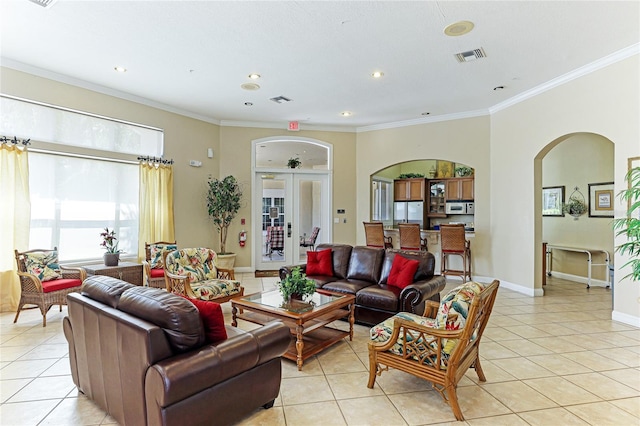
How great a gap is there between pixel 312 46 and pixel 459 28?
5.34ft

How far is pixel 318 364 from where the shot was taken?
10.2 feet

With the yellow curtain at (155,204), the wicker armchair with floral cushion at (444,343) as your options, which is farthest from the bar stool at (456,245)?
the yellow curtain at (155,204)

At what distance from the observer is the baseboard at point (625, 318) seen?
4.08 metres

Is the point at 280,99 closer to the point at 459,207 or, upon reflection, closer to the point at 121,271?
the point at 121,271

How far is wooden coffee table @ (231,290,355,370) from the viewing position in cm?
306

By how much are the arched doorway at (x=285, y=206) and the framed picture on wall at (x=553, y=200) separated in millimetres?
4807

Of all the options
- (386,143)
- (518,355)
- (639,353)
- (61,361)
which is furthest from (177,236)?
(639,353)

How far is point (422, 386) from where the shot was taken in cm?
271

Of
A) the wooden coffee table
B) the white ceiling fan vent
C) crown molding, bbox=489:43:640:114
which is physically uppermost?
the white ceiling fan vent

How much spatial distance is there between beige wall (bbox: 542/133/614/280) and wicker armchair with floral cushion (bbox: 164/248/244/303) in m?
6.48

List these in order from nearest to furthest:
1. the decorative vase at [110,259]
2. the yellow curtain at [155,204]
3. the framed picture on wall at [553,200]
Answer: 1. the decorative vase at [110,259]
2. the yellow curtain at [155,204]
3. the framed picture on wall at [553,200]

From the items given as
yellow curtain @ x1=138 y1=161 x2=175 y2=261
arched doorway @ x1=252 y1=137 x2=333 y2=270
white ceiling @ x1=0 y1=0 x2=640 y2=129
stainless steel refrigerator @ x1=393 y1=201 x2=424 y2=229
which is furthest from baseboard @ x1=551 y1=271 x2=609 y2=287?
yellow curtain @ x1=138 y1=161 x2=175 y2=261

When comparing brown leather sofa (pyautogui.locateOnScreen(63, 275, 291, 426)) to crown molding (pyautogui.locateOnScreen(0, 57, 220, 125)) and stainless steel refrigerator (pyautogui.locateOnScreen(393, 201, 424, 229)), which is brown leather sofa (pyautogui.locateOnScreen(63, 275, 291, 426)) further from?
stainless steel refrigerator (pyautogui.locateOnScreen(393, 201, 424, 229))

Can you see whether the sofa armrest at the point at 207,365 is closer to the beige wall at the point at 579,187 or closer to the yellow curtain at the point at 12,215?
the yellow curtain at the point at 12,215
